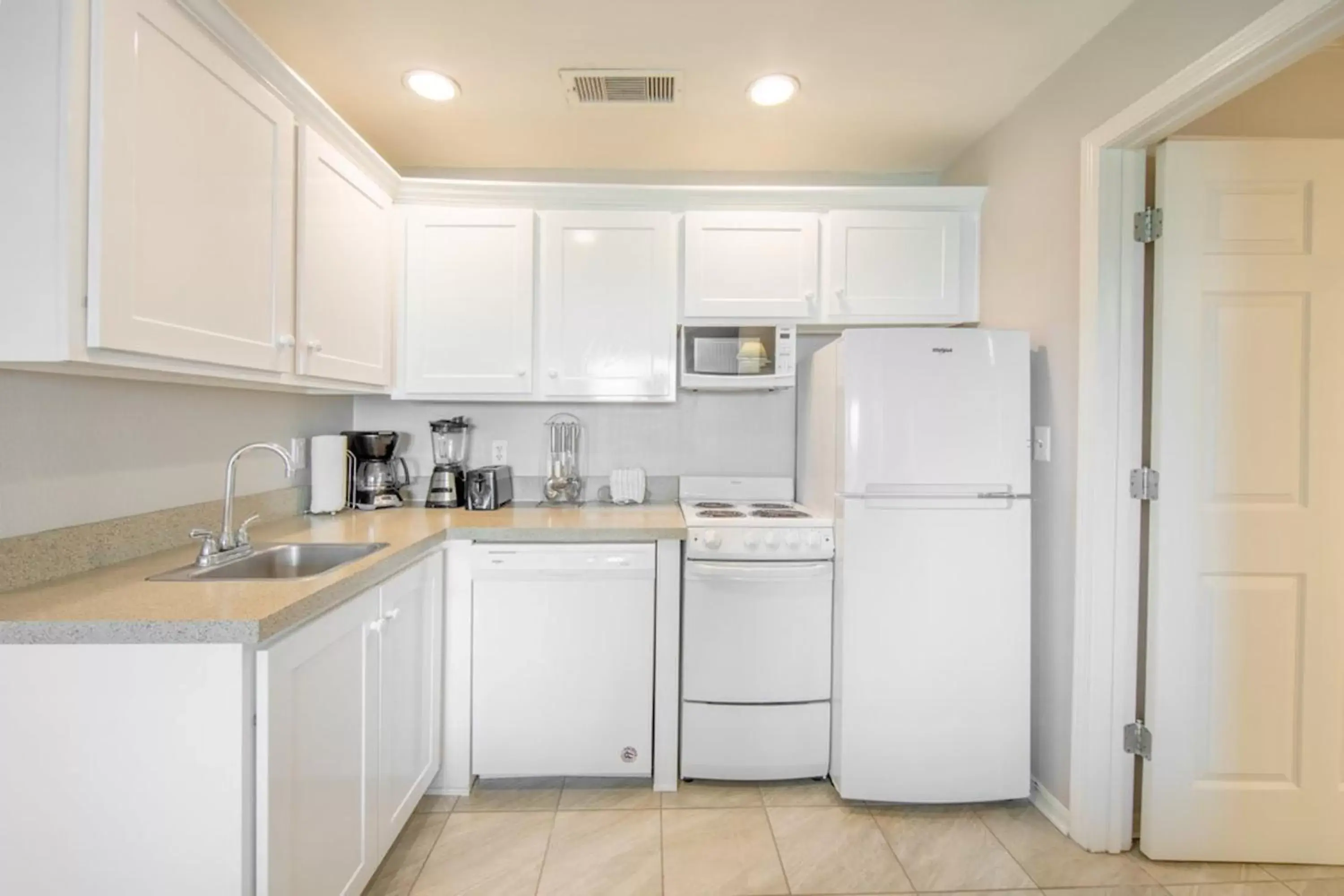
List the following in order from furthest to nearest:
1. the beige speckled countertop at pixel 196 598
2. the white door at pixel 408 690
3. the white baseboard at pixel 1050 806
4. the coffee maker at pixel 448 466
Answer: the coffee maker at pixel 448 466 → the white baseboard at pixel 1050 806 → the white door at pixel 408 690 → the beige speckled countertop at pixel 196 598

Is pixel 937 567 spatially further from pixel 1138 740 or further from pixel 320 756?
pixel 320 756

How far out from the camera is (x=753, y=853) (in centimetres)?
183

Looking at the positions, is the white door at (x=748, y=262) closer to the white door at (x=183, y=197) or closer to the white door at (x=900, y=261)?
the white door at (x=900, y=261)

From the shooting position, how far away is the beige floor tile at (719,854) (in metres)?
1.69

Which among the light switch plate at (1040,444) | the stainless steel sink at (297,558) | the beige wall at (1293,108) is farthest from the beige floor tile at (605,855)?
the beige wall at (1293,108)

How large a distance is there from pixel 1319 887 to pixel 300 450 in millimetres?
3404

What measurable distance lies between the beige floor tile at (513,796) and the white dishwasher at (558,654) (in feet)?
0.25

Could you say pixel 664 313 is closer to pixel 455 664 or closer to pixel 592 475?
pixel 592 475

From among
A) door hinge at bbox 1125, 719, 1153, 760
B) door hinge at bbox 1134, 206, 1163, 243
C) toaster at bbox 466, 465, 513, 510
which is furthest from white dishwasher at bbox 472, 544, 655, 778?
door hinge at bbox 1134, 206, 1163, 243

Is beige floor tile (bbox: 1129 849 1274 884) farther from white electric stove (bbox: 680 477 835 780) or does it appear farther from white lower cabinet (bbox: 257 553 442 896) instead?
white lower cabinet (bbox: 257 553 442 896)

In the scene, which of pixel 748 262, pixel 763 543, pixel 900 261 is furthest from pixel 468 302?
pixel 900 261

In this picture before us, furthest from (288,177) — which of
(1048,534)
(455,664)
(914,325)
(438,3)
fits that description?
(1048,534)

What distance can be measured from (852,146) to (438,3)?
5.30 ft

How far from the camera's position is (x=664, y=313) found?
2.48m
